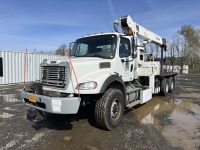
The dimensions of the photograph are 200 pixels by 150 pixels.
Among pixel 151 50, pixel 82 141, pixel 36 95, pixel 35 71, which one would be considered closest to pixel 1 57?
pixel 35 71

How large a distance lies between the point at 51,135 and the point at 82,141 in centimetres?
87

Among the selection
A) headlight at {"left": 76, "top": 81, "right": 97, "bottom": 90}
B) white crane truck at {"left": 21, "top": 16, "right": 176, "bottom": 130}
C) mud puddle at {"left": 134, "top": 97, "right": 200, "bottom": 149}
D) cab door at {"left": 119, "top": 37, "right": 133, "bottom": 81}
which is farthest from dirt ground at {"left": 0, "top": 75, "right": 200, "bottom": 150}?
cab door at {"left": 119, "top": 37, "right": 133, "bottom": 81}

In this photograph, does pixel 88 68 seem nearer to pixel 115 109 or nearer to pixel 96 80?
pixel 96 80

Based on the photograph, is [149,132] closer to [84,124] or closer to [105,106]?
[105,106]

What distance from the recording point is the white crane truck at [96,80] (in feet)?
16.2

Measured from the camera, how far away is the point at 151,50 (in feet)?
33.7

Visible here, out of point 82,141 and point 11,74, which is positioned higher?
point 11,74

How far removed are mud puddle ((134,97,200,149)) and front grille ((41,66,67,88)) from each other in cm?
283

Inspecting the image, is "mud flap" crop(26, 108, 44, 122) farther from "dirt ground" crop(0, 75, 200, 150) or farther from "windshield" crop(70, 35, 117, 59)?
"windshield" crop(70, 35, 117, 59)

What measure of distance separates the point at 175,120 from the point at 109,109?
2.56 m

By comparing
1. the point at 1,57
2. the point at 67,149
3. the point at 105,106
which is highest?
the point at 1,57

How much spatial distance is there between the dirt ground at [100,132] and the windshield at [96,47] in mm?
1816

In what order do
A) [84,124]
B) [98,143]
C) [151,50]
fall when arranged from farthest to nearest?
[151,50], [84,124], [98,143]

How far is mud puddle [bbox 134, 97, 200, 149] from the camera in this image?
4.99 meters
